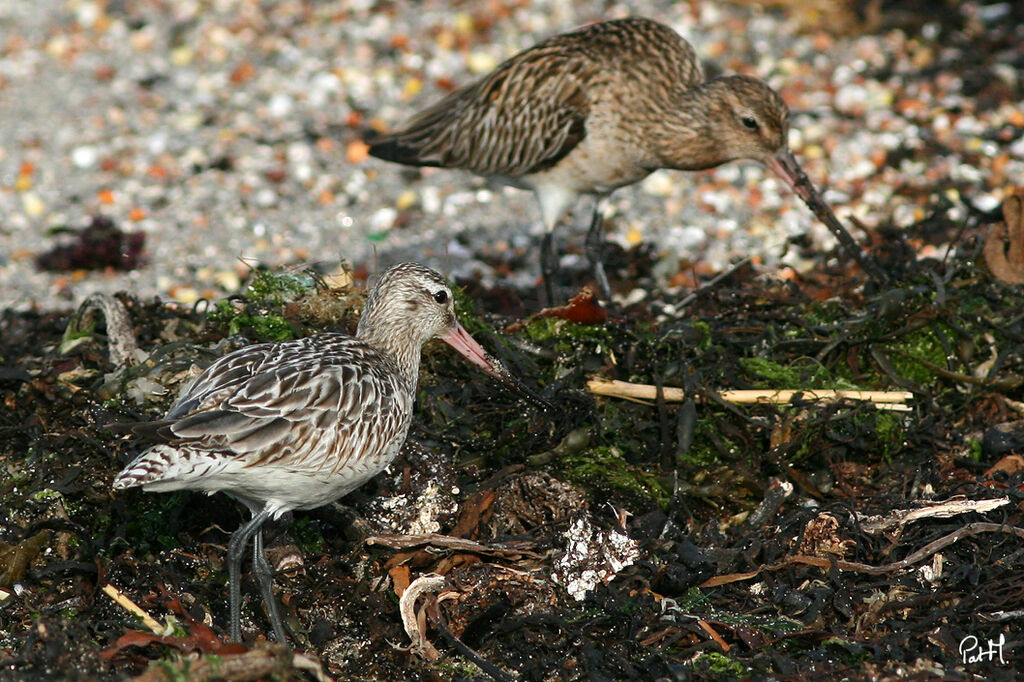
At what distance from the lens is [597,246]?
6.99 m

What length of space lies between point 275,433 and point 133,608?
0.81 meters

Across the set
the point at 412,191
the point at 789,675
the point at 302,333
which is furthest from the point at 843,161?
the point at 789,675

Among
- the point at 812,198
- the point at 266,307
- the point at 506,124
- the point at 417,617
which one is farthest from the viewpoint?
the point at 506,124

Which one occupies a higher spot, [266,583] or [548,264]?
[266,583]

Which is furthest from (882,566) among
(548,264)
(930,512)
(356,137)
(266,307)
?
(356,137)

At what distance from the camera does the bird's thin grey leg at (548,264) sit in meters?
6.80

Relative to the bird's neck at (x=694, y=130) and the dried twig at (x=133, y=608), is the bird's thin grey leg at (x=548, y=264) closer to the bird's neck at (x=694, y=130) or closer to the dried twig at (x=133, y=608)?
the bird's neck at (x=694, y=130)

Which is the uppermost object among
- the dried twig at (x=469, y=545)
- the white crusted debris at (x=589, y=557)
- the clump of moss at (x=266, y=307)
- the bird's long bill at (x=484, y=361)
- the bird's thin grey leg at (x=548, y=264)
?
the clump of moss at (x=266, y=307)

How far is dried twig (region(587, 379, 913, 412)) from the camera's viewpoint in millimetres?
5219

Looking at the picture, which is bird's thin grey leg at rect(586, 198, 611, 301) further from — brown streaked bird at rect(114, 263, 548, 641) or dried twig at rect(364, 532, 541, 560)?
dried twig at rect(364, 532, 541, 560)

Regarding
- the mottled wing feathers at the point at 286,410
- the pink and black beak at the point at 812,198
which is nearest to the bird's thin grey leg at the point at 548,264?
the pink and black beak at the point at 812,198

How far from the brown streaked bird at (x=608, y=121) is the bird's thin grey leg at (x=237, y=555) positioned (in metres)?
2.95

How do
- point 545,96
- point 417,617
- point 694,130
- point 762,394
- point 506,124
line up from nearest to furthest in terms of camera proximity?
1. point 417,617
2. point 762,394
3. point 694,130
4. point 545,96
5. point 506,124

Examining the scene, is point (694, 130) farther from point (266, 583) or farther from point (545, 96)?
point (266, 583)
